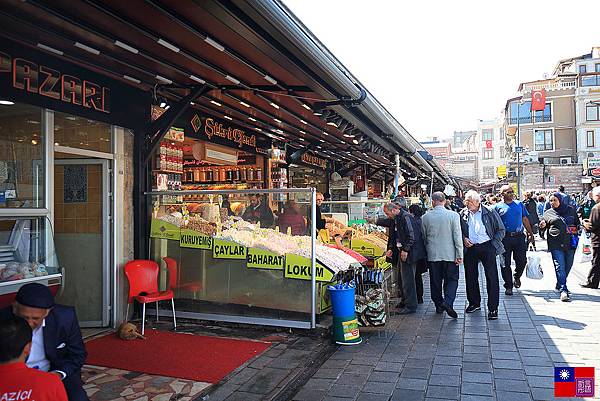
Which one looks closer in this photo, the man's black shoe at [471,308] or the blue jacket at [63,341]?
the blue jacket at [63,341]

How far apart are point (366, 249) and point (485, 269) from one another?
6.55ft

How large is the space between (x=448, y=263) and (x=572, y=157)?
55125 mm

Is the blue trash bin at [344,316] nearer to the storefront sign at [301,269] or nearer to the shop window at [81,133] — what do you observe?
the storefront sign at [301,269]

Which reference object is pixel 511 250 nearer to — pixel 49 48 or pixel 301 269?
pixel 301 269

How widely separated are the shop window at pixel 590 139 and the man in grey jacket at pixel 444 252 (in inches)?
2122

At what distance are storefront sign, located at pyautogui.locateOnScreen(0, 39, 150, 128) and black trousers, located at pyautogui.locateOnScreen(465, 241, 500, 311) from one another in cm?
481

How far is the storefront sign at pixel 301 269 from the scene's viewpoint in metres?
5.88

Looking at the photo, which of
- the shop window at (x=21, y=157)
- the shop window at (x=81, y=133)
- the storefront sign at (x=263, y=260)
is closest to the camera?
the shop window at (x=21, y=157)

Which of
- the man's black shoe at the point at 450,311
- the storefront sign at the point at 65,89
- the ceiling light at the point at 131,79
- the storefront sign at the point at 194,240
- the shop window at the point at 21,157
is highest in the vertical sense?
the ceiling light at the point at 131,79

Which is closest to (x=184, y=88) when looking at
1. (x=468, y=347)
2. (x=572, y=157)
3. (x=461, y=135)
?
(x=468, y=347)

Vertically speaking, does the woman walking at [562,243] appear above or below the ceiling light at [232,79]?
below

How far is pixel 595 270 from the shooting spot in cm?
845

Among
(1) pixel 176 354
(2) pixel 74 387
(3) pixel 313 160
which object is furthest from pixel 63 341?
(3) pixel 313 160

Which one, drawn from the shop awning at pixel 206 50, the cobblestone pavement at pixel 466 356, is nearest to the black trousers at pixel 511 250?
the cobblestone pavement at pixel 466 356
